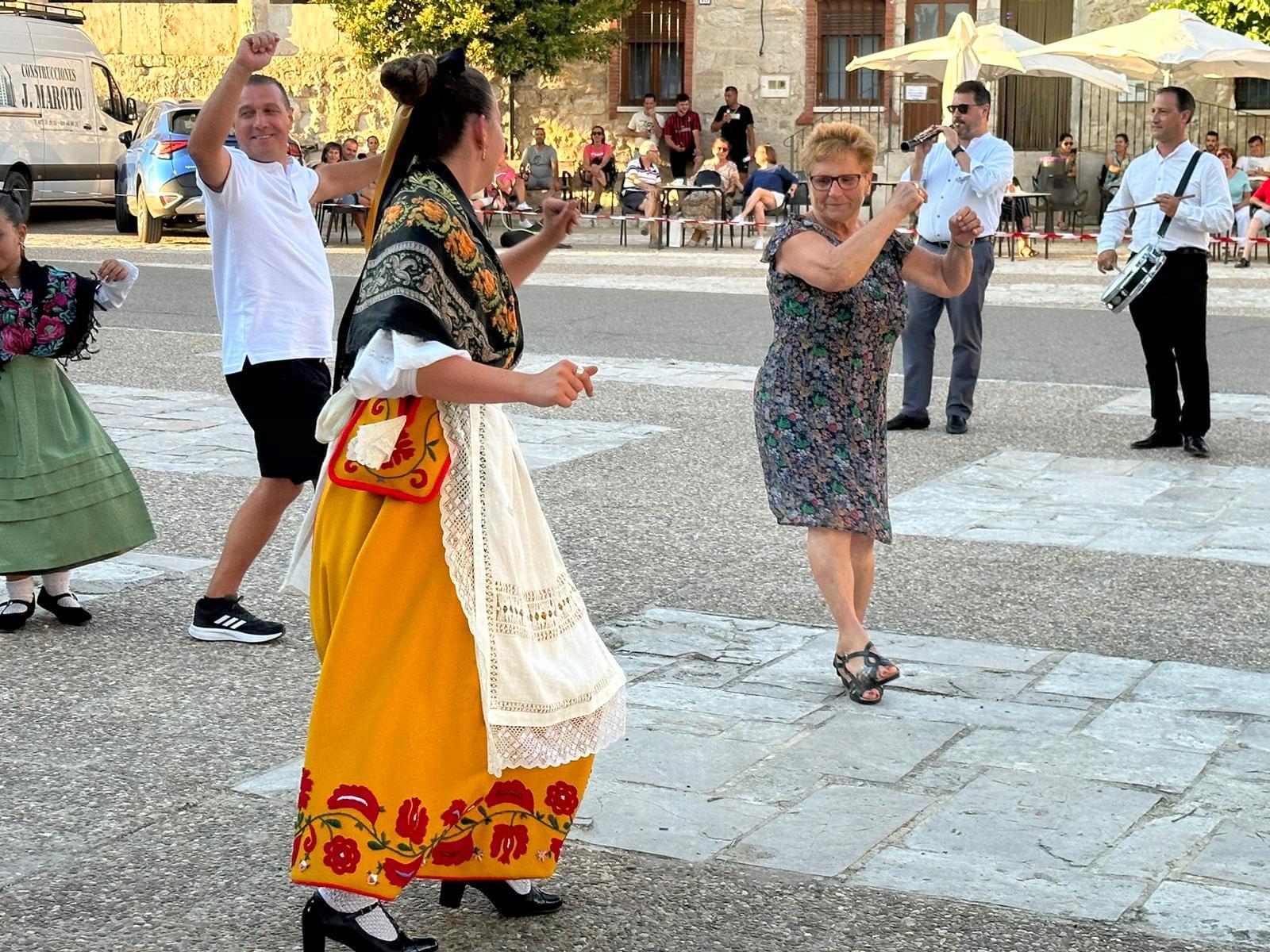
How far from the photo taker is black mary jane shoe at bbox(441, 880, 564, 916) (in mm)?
3627

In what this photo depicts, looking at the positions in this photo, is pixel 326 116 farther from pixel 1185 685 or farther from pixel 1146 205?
pixel 1185 685

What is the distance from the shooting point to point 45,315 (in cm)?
580

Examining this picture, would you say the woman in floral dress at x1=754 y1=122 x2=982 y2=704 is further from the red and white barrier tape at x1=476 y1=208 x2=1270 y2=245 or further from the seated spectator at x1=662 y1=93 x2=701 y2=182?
the seated spectator at x1=662 y1=93 x2=701 y2=182

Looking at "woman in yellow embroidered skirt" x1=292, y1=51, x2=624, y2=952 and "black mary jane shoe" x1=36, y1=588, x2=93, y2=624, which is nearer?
"woman in yellow embroidered skirt" x1=292, y1=51, x2=624, y2=952

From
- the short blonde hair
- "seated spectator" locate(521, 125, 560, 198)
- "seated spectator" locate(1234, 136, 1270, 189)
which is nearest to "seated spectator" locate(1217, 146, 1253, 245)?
"seated spectator" locate(1234, 136, 1270, 189)

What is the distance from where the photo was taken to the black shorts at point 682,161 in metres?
27.2

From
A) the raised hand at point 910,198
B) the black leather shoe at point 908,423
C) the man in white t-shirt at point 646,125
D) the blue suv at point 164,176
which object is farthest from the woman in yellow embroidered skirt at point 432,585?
the man in white t-shirt at point 646,125

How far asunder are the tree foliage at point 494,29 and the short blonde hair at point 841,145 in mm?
21805

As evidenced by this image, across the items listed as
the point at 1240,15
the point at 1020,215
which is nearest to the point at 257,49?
the point at 1020,215

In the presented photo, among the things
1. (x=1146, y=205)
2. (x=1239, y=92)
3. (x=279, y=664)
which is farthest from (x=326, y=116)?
(x=279, y=664)

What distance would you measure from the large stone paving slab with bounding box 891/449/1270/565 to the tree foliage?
19.0m

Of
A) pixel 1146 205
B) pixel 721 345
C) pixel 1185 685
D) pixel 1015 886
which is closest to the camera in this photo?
pixel 1015 886

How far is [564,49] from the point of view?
88.4 ft

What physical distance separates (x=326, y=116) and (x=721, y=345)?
20359 millimetres
